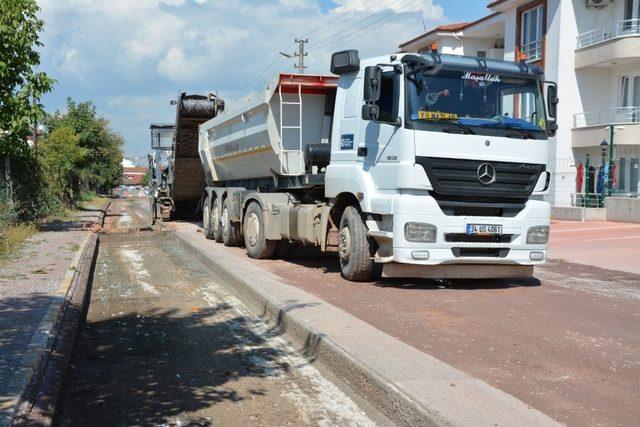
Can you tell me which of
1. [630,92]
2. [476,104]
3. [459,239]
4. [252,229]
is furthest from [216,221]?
[630,92]

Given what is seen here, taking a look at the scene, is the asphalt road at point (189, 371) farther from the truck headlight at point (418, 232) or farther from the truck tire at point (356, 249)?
the truck headlight at point (418, 232)

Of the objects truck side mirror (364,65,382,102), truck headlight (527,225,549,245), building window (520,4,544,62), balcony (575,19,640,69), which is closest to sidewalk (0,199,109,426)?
truck side mirror (364,65,382,102)

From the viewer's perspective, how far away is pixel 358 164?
30.7ft

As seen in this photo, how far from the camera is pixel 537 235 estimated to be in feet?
29.6

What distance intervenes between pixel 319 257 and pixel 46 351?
799cm

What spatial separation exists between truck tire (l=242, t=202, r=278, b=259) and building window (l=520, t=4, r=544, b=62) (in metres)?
18.4

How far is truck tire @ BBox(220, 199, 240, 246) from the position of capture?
14547 mm

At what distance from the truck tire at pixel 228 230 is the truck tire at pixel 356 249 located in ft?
Result: 17.6

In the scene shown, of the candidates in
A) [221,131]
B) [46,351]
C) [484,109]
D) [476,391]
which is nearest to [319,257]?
[221,131]

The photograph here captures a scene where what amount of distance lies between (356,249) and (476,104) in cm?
256

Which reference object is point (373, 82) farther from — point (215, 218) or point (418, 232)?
point (215, 218)

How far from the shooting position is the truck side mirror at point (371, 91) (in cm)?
840

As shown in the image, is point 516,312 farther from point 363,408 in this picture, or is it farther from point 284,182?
point 284,182

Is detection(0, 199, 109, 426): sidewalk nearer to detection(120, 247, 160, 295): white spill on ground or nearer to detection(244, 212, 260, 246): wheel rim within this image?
detection(120, 247, 160, 295): white spill on ground
